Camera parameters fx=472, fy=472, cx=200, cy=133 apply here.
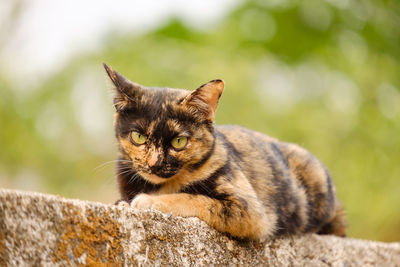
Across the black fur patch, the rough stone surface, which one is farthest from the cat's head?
the rough stone surface

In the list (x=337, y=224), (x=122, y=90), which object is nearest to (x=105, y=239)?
(x=122, y=90)

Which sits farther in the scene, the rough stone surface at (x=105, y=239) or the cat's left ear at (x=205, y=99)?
the cat's left ear at (x=205, y=99)

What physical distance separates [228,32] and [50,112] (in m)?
6.57

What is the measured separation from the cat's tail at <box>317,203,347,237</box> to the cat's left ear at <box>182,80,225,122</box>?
1.84 m

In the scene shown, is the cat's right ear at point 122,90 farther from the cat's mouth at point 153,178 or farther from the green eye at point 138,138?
the cat's mouth at point 153,178

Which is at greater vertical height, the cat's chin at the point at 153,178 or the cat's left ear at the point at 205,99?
the cat's left ear at the point at 205,99

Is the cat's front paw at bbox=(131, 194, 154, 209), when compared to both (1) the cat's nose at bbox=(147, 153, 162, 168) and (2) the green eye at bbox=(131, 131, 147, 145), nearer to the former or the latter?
(1) the cat's nose at bbox=(147, 153, 162, 168)

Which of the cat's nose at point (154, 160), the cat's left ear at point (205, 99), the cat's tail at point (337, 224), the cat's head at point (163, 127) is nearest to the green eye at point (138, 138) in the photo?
the cat's head at point (163, 127)

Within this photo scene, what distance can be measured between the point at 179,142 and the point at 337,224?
80.8 inches

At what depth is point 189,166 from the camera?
286cm

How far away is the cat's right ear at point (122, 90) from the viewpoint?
2893mm

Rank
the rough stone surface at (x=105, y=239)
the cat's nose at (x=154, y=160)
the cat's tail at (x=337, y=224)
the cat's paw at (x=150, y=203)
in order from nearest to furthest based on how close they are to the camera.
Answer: the rough stone surface at (x=105, y=239), the cat's paw at (x=150, y=203), the cat's nose at (x=154, y=160), the cat's tail at (x=337, y=224)

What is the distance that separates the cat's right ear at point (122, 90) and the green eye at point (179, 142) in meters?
0.38

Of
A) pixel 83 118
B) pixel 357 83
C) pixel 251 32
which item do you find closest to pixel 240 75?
pixel 251 32
